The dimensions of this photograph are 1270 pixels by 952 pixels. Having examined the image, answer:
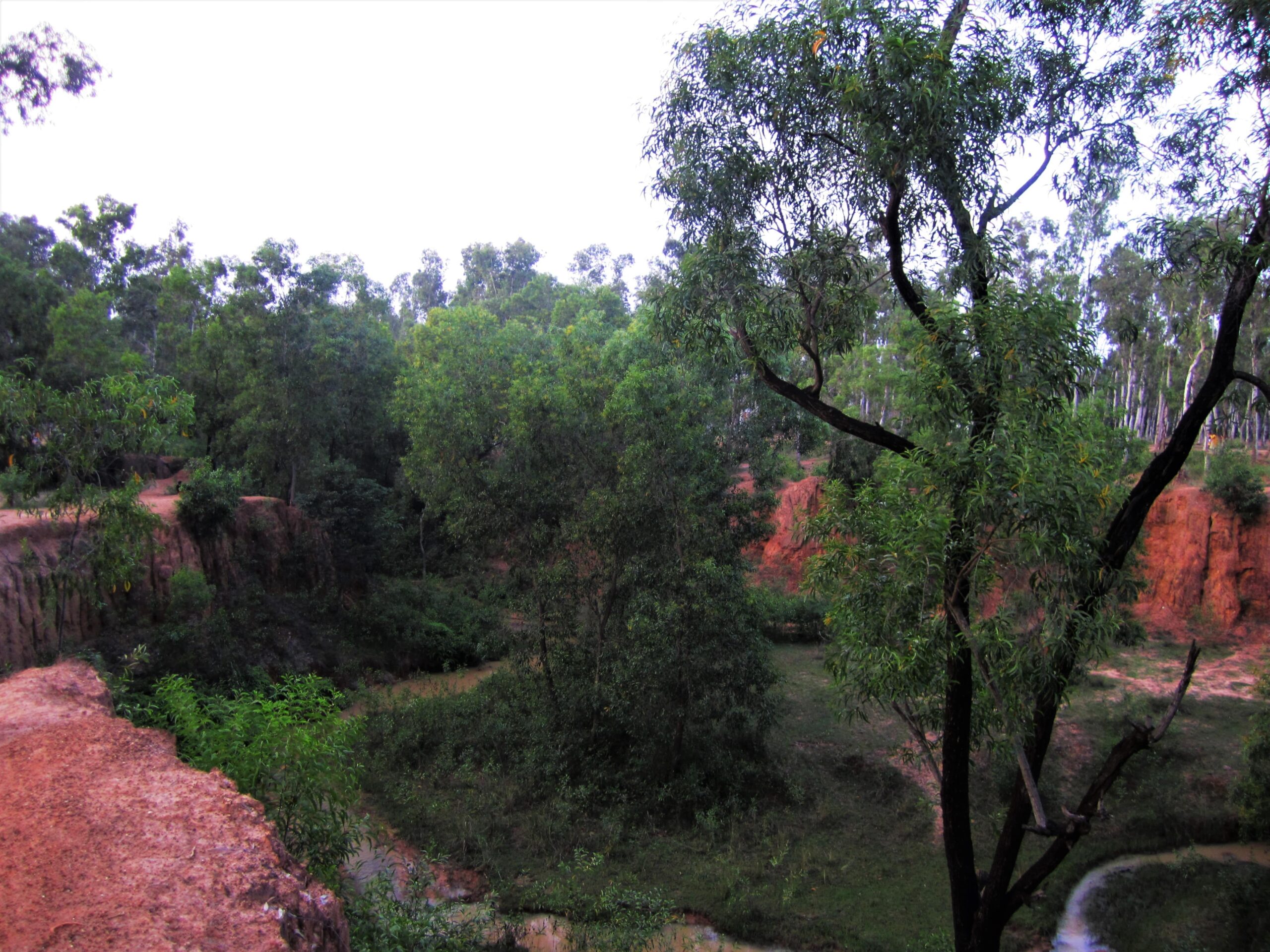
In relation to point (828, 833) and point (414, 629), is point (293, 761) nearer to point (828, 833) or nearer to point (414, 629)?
point (828, 833)

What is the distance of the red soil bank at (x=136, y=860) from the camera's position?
13.6 feet

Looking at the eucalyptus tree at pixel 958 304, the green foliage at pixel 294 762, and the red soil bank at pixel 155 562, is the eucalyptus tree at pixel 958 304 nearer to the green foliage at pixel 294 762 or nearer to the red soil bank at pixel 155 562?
the green foliage at pixel 294 762

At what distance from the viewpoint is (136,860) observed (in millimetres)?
4832

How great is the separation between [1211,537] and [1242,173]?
54.3ft

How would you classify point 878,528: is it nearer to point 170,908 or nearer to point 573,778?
point 170,908

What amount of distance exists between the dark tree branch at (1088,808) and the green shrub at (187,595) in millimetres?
14609

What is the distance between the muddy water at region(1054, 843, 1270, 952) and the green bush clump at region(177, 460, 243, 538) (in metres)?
16.6

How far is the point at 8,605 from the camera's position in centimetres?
1233

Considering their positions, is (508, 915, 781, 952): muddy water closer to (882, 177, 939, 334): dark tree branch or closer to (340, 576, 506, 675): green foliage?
(882, 177, 939, 334): dark tree branch

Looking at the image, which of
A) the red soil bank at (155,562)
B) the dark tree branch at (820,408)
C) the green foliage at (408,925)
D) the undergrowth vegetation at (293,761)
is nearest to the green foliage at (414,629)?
the red soil bank at (155,562)

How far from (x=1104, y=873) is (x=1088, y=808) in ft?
17.5

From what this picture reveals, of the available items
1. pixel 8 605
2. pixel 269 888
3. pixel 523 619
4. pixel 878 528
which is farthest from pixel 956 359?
pixel 8 605

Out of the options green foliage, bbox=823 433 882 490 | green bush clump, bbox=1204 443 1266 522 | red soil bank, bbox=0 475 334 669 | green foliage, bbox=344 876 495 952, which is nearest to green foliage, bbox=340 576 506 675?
red soil bank, bbox=0 475 334 669

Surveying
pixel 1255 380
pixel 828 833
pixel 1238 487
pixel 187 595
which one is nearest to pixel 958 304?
pixel 1255 380
